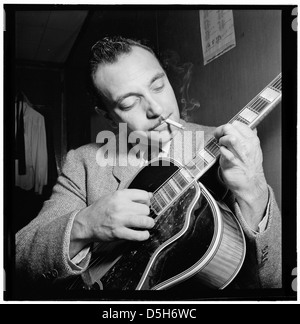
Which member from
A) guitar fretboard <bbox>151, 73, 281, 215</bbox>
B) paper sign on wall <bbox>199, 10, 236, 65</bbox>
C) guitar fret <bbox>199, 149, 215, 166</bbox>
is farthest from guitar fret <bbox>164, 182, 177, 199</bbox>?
paper sign on wall <bbox>199, 10, 236, 65</bbox>

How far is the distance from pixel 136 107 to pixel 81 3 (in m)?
0.34

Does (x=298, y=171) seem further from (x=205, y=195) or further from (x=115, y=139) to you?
(x=115, y=139)

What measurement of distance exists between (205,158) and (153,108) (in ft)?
0.62

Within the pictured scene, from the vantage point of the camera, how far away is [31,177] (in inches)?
44.6

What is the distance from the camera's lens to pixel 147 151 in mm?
1128

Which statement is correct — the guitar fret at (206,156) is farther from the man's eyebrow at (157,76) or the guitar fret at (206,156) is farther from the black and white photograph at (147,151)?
the man's eyebrow at (157,76)

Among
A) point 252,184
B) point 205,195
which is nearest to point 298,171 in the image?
point 252,184

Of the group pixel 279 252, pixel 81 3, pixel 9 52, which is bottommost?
pixel 279 252

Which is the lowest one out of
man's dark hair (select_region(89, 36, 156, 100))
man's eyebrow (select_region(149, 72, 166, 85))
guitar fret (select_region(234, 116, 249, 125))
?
guitar fret (select_region(234, 116, 249, 125))

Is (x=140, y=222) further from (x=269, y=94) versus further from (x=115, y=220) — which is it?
(x=269, y=94)

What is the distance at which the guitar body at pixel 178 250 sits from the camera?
1029 mm

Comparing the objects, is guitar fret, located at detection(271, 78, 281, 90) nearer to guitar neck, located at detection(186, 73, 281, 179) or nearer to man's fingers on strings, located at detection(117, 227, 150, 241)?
guitar neck, located at detection(186, 73, 281, 179)

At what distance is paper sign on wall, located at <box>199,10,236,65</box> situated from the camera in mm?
1124

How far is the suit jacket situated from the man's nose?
0.07m
